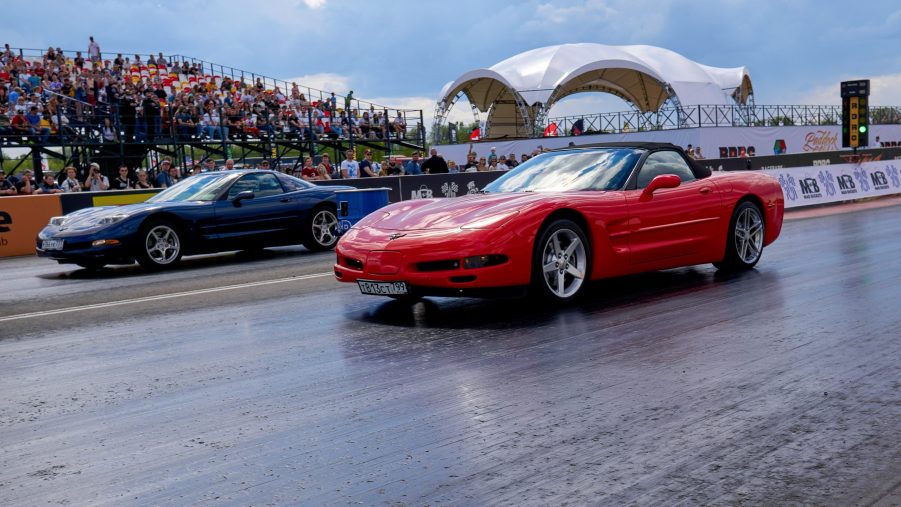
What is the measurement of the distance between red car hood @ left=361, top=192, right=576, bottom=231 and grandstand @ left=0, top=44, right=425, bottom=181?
18.8 meters

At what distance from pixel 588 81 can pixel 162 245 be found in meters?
48.6

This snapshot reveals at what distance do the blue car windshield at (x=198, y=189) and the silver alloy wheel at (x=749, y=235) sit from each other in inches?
306

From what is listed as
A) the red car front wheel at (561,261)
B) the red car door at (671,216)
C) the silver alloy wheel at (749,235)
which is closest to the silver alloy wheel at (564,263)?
the red car front wheel at (561,261)

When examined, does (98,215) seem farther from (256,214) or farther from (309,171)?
(309,171)

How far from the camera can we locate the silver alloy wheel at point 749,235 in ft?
32.0

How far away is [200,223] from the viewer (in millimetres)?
13539

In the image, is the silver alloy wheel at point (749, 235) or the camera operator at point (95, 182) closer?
the silver alloy wheel at point (749, 235)


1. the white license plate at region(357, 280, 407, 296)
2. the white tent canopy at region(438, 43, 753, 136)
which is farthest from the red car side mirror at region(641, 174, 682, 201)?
the white tent canopy at region(438, 43, 753, 136)

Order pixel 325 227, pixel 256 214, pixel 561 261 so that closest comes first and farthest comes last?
1. pixel 561 261
2. pixel 256 214
3. pixel 325 227

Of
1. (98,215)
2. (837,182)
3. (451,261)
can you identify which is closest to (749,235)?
(451,261)

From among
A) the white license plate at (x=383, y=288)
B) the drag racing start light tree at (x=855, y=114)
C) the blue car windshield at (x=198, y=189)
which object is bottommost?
the white license plate at (x=383, y=288)

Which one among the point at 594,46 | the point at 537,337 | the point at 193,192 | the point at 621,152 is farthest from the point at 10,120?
the point at 594,46

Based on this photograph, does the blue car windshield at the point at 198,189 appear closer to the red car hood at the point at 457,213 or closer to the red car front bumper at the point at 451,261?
the red car hood at the point at 457,213

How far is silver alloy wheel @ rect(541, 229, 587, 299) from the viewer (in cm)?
773
